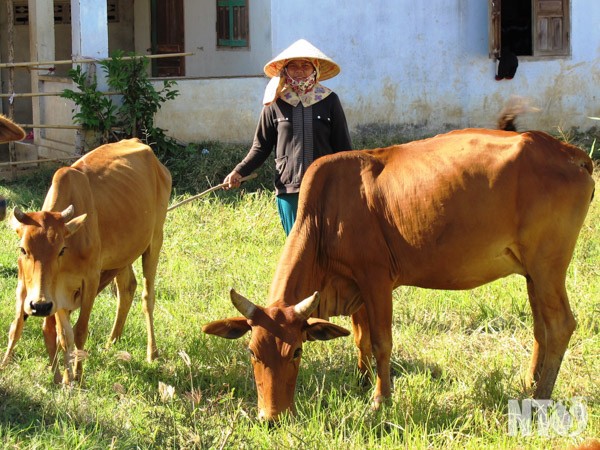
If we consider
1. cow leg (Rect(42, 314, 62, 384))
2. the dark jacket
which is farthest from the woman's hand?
cow leg (Rect(42, 314, 62, 384))

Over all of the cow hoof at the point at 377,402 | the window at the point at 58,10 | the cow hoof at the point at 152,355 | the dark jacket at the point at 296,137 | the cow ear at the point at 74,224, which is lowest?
the cow hoof at the point at 152,355

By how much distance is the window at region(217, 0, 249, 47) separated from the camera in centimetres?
1462

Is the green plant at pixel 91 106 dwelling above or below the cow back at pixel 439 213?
above

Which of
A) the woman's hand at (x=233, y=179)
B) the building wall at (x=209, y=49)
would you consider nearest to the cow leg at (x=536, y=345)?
the woman's hand at (x=233, y=179)

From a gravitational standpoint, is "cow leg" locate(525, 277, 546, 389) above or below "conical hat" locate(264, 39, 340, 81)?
below

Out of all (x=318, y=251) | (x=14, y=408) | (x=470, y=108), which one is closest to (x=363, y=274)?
(x=318, y=251)

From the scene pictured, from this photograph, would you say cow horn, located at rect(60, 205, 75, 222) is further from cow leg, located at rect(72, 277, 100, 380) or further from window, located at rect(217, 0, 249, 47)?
window, located at rect(217, 0, 249, 47)

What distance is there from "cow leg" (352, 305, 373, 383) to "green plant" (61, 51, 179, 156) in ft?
22.0

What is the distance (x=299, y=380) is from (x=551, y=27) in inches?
387

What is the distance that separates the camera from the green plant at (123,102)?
11.9m

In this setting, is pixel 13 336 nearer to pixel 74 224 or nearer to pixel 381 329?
pixel 74 224

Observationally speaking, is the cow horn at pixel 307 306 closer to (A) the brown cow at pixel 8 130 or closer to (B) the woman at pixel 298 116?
(B) the woman at pixel 298 116

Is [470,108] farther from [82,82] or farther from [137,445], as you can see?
[137,445]

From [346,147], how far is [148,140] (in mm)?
6368
